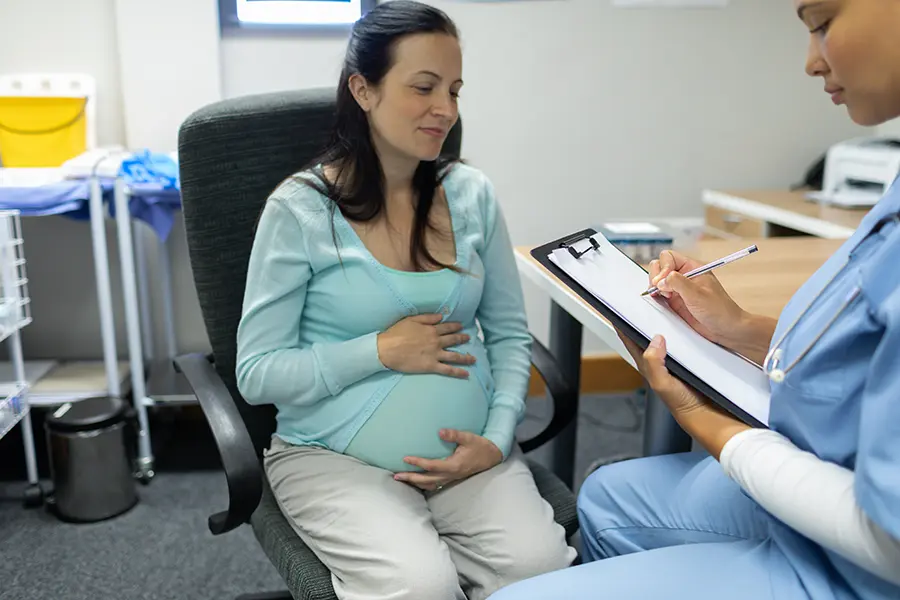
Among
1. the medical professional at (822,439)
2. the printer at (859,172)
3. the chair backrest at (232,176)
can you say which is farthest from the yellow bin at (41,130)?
the printer at (859,172)

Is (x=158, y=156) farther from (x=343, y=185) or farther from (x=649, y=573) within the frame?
(x=649, y=573)

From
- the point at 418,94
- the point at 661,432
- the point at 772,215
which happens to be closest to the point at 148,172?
the point at 418,94

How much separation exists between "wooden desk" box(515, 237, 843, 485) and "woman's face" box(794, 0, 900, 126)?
44 centimetres

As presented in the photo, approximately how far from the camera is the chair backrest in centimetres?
131

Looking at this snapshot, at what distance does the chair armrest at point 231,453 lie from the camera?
1099 millimetres

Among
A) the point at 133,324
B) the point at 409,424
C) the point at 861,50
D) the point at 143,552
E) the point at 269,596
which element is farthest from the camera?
the point at 133,324

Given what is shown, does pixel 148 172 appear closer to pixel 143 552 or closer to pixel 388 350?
pixel 143 552

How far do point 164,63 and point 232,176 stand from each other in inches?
44.7

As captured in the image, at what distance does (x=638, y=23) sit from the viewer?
2539mm

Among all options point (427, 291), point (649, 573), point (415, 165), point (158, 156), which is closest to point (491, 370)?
point (427, 291)

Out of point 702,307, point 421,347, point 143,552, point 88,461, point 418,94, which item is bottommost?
point 143,552

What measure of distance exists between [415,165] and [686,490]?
2.20 feet

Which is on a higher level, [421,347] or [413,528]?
[421,347]

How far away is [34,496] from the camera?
2.07 metres
